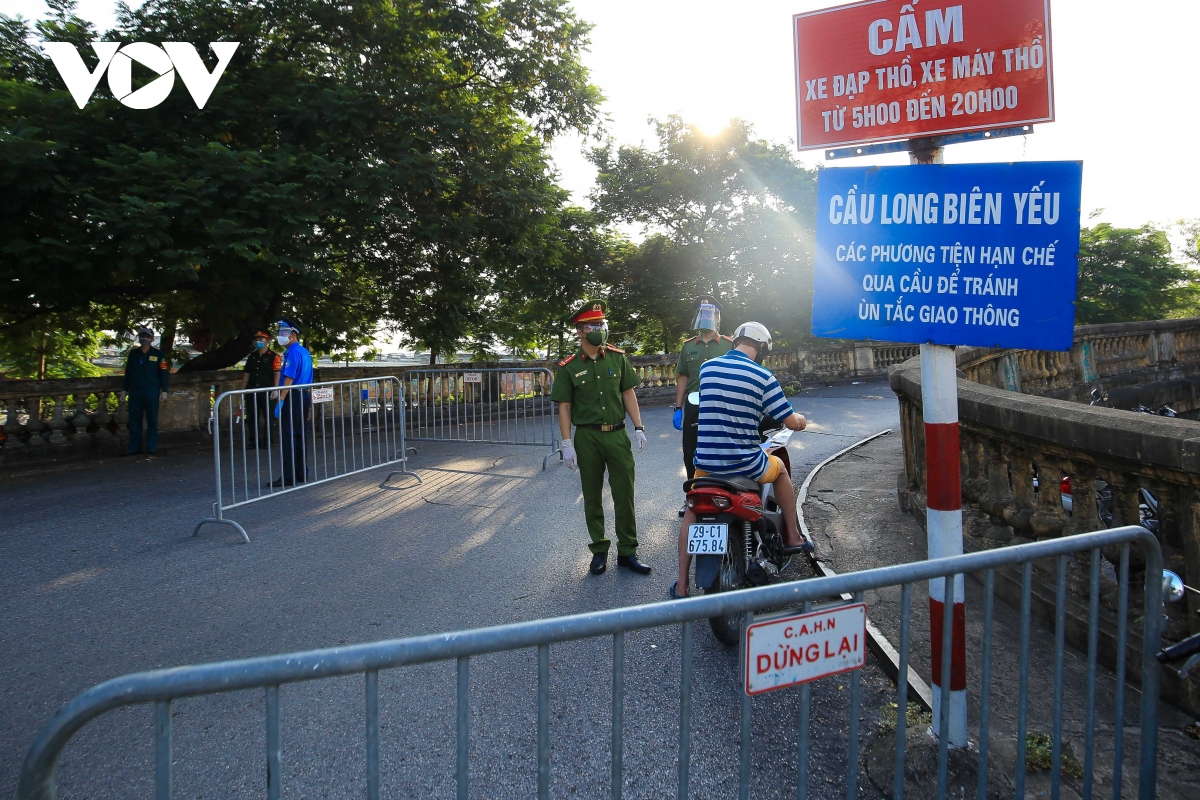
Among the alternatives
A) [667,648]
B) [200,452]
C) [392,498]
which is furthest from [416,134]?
[667,648]

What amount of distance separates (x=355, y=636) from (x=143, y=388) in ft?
30.0

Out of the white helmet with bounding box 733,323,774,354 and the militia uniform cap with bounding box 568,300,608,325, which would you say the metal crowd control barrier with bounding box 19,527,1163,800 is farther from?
the militia uniform cap with bounding box 568,300,608,325

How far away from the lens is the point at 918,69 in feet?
9.55

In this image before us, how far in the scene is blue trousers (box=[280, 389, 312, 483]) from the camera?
27.8 ft

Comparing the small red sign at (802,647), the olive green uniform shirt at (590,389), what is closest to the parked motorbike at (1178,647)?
the small red sign at (802,647)

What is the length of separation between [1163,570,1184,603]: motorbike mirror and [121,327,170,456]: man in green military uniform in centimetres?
1254

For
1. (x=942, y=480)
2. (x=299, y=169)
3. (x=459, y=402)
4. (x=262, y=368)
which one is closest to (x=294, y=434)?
(x=262, y=368)

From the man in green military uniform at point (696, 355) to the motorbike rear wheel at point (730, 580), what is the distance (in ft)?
7.26

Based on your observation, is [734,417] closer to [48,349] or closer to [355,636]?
[355,636]

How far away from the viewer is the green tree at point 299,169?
1051 cm

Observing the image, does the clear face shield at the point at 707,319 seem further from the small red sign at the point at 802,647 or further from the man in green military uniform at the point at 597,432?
the small red sign at the point at 802,647

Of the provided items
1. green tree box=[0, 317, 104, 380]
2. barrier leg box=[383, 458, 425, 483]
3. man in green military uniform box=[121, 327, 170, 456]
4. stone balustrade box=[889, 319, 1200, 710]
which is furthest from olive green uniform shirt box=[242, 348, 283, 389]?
stone balustrade box=[889, 319, 1200, 710]

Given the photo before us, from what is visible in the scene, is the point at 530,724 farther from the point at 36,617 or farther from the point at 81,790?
the point at 36,617

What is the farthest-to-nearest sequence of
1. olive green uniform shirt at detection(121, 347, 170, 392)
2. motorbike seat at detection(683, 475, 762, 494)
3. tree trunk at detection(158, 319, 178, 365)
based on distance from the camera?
tree trunk at detection(158, 319, 178, 365) → olive green uniform shirt at detection(121, 347, 170, 392) → motorbike seat at detection(683, 475, 762, 494)
